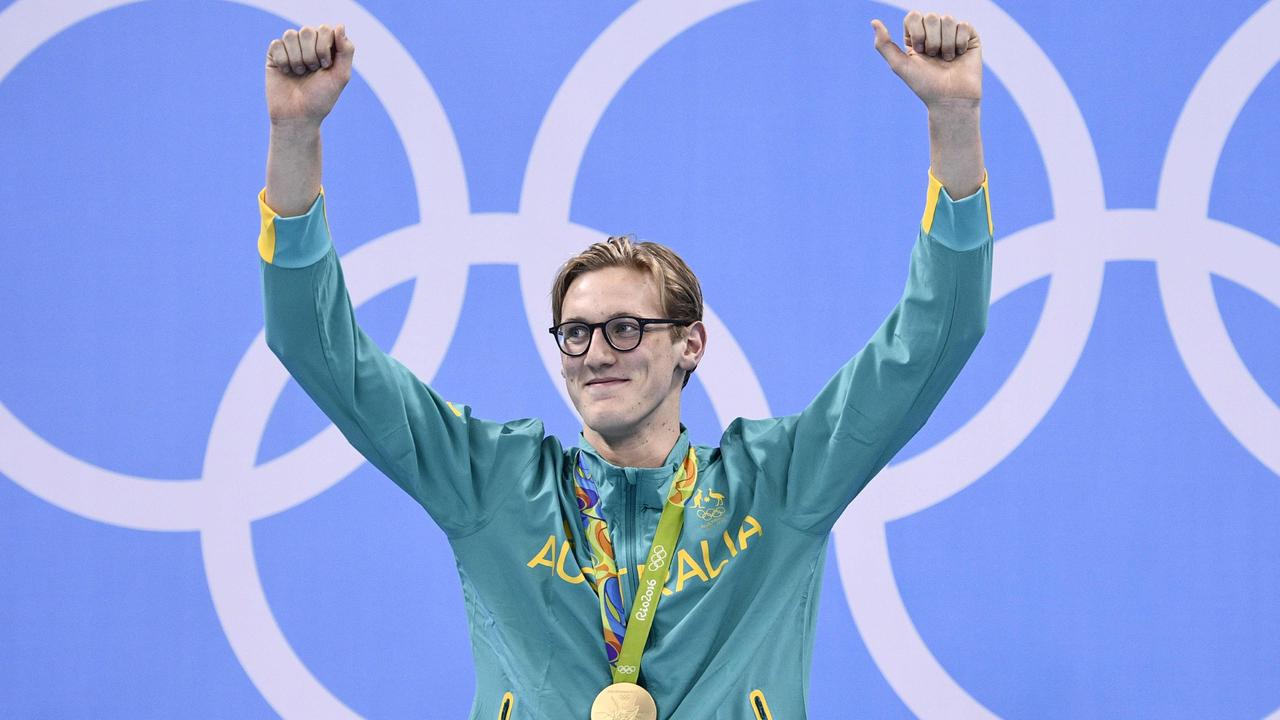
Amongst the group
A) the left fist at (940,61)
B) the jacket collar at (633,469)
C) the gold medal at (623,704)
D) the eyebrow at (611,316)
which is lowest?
the gold medal at (623,704)

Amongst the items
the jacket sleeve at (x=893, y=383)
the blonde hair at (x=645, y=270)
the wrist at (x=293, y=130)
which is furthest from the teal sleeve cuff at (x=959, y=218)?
the wrist at (x=293, y=130)

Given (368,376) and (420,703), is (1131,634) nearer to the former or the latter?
(420,703)

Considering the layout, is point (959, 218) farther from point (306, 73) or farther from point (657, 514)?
point (306, 73)

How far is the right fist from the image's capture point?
6.11 ft

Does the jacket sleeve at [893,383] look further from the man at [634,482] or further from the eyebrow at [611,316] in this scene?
the eyebrow at [611,316]

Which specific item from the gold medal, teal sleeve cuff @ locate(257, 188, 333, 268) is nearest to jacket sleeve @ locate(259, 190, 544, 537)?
teal sleeve cuff @ locate(257, 188, 333, 268)

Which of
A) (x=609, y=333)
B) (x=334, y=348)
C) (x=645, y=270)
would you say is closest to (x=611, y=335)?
(x=609, y=333)

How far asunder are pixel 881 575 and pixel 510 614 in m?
1.28

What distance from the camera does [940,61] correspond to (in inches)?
75.0

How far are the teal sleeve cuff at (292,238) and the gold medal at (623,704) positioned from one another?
2.52ft

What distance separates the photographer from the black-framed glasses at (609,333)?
2.20 metres

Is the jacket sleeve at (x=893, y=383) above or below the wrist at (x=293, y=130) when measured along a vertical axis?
below

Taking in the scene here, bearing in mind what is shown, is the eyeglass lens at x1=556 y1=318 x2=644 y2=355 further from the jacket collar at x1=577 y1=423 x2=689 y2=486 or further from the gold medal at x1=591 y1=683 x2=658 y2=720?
the gold medal at x1=591 y1=683 x2=658 y2=720

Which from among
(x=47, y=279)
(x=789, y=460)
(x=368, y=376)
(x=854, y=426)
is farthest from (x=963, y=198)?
(x=47, y=279)
